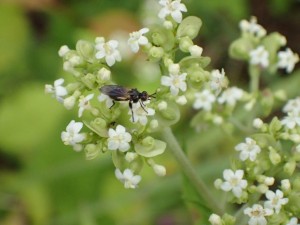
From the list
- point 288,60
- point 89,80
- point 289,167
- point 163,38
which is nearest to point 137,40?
point 163,38

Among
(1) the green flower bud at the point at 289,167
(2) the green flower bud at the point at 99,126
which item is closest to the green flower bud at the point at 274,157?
(1) the green flower bud at the point at 289,167

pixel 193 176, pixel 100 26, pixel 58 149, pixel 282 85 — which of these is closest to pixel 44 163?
pixel 58 149

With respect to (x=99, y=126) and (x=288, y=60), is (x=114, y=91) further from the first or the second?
(x=288, y=60)

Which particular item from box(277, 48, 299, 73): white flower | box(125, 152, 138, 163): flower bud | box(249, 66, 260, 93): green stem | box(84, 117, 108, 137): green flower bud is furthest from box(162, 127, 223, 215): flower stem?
box(277, 48, 299, 73): white flower

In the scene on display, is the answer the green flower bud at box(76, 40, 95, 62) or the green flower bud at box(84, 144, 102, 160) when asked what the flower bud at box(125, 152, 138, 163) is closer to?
the green flower bud at box(84, 144, 102, 160)

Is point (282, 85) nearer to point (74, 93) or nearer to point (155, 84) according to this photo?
point (155, 84)

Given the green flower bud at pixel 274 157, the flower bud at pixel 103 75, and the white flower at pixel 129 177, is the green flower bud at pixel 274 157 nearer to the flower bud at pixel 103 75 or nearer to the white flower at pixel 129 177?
the white flower at pixel 129 177

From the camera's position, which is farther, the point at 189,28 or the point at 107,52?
the point at 189,28
